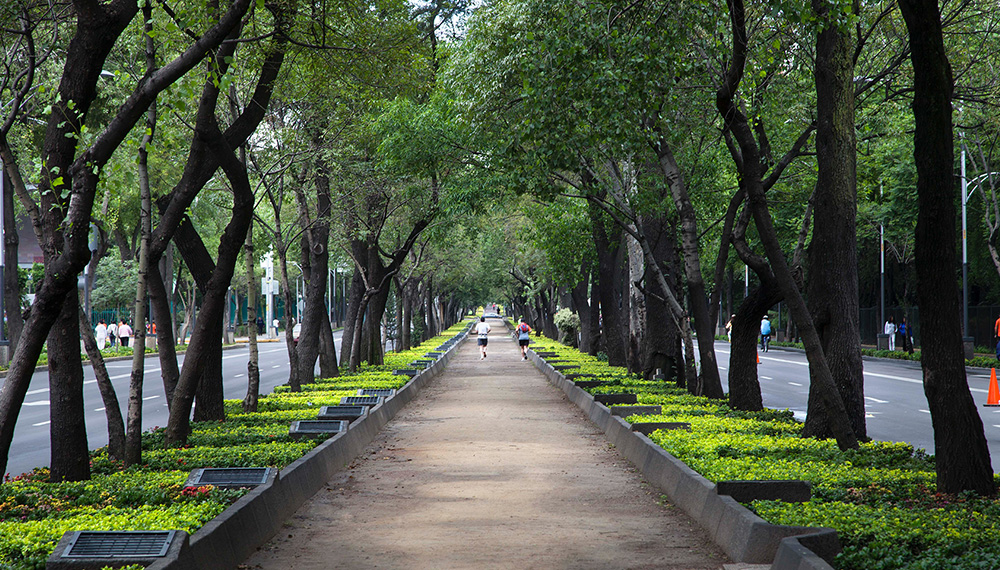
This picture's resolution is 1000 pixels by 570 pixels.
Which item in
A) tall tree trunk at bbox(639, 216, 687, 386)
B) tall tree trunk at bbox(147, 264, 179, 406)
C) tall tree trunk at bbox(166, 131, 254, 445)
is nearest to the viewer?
tall tree trunk at bbox(166, 131, 254, 445)

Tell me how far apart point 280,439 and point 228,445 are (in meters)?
0.67

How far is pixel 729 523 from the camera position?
7730 millimetres

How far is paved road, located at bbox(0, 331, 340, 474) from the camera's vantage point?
47.5ft

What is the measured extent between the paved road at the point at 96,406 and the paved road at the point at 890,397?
1147 cm

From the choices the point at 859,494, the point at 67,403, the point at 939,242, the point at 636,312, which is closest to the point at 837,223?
the point at 939,242

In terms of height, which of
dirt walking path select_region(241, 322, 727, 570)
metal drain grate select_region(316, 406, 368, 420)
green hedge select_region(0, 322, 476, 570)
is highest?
metal drain grate select_region(316, 406, 368, 420)

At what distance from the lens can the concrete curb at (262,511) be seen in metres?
6.61

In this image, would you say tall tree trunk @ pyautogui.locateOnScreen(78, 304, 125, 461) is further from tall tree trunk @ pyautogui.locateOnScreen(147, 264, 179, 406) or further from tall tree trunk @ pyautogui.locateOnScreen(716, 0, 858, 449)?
tall tree trunk @ pyautogui.locateOnScreen(716, 0, 858, 449)

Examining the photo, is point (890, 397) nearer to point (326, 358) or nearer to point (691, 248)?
point (691, 248)

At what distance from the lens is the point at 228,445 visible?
1242 cm

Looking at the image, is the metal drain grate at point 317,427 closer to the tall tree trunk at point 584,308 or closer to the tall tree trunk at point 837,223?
the tall tree trunk at point 837,223

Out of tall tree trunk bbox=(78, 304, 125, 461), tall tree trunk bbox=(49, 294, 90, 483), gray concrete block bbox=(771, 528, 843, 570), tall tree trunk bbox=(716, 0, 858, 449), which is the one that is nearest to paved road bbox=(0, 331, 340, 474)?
tall tree trunk bbox=(78, 304, 125, 461)

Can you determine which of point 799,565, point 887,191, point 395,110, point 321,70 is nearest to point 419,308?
point 887,191

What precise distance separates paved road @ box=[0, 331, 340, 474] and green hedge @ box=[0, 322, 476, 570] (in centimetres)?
197
